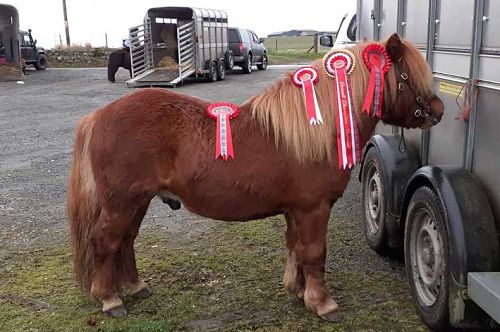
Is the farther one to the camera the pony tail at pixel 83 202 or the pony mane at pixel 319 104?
the pony tail at pixel 83 202

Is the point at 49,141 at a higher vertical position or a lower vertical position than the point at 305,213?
lower

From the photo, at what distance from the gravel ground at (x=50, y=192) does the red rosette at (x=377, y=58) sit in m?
1.62

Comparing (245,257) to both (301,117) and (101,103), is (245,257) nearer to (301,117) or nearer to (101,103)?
(301,117)

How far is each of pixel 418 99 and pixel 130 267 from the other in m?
2.14

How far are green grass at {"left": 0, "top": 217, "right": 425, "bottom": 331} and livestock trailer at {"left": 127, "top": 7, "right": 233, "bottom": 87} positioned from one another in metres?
14.5

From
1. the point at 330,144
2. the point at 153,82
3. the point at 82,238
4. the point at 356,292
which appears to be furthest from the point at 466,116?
the point at 153,82

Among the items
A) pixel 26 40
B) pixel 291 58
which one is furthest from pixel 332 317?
pixel 291 58

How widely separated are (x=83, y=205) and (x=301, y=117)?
145 cm

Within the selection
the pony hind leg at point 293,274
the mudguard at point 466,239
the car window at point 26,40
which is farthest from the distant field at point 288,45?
the mudguard at point 466,239

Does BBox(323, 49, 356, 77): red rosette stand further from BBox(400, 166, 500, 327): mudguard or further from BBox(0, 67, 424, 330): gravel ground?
BBox(0, 67, 424, 330): gravel ground

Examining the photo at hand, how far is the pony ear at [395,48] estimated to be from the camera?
3.04 m

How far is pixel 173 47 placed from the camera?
20.1m

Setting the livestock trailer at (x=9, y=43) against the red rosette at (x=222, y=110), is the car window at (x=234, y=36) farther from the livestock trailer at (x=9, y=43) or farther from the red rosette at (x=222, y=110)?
the red rosette at (x=222, y=110)

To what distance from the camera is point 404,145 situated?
3.94 m
